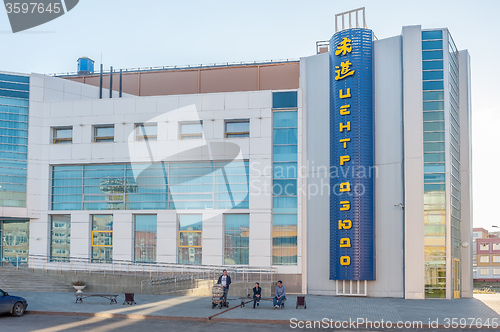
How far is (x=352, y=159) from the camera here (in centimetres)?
3212

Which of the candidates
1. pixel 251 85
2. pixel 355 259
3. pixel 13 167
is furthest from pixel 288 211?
pixel 13 167

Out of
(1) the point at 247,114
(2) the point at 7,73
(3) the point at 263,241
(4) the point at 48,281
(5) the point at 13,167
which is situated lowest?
(4) the point at 48,281

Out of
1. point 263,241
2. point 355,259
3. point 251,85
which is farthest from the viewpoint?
point 251,85

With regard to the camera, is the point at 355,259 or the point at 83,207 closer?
the point at 355,259

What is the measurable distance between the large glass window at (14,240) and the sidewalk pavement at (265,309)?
765 cm

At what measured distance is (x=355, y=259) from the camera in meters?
31.4

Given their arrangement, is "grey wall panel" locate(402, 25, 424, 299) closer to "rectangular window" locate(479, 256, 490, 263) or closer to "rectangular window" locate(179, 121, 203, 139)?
"rectangular window" locate(179, 121, 203, 139)

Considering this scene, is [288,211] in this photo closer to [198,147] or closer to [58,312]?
[198,147]

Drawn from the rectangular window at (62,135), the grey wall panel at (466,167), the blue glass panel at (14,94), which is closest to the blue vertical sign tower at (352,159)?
the grey wall panel at (466,167)

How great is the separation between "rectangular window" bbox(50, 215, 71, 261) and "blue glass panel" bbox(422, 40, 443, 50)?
2631cm

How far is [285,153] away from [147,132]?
9814mm

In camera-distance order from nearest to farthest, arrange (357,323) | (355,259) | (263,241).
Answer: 1. (357,323)
2. (355,259)
3. (263,241)

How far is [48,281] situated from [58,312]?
37.6 feet

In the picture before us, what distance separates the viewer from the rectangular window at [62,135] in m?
37.4
